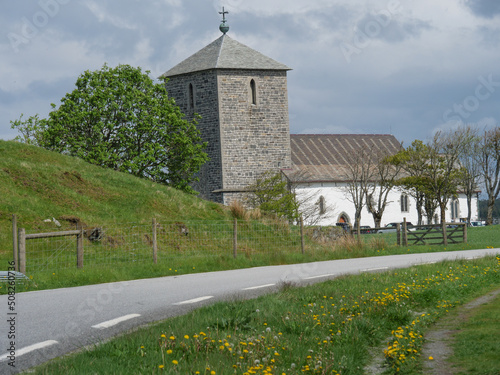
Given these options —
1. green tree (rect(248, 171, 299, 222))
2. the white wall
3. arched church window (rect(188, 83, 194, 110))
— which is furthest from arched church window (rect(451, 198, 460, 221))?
arched church window (rect(188, 83, 194, 110))

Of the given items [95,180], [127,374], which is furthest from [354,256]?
[127,374]

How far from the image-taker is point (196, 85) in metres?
56.5

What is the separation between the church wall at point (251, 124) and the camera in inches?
2181

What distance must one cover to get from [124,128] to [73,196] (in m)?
22.8

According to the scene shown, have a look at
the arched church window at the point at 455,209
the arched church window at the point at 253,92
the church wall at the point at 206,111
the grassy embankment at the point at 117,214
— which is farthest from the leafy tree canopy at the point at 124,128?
the arched church window at the point at 455,209

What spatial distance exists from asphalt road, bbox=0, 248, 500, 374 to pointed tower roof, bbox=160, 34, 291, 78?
4215 cm

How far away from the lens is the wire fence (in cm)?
1752

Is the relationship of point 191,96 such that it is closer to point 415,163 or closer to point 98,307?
point 415,163

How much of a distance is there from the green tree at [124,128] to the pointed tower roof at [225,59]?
20.2ft

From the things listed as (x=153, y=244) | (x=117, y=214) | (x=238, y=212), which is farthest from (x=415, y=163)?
(x=153, y=244)

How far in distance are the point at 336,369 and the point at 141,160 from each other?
4135cm

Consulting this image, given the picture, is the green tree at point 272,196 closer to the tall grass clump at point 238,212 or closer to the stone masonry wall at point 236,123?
the stone masonry wall at point 236,123

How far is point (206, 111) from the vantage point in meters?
56.0

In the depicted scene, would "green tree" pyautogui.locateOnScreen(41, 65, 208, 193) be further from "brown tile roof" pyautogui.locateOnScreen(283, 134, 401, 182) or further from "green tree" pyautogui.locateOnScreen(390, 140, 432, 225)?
"green tree" pyautogui.locateOnScreen(390, 140, 432, 225)
